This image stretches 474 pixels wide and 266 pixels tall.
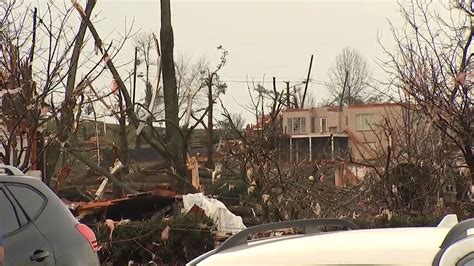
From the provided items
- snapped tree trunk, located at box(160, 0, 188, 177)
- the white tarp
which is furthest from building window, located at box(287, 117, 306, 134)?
the white tarp

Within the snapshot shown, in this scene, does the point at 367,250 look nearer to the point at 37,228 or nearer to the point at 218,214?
the point at 37,228

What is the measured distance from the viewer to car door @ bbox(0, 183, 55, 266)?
6004 millimetres

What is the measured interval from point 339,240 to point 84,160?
11.8 metres

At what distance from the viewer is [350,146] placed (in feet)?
51.7

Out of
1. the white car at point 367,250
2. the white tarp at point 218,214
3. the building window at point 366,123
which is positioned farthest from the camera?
the building window at point 366,123

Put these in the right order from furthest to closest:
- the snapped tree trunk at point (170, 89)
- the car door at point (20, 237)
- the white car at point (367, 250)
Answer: the snapped tree trunk at point (170, 89) < the car door at point (20, 237) < the white car at point (367, 250)

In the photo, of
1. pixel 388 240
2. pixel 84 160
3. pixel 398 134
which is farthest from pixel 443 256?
pixel 84 160

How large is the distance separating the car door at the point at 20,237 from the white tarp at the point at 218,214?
198 inches

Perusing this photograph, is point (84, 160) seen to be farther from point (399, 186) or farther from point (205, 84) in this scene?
point (399, 186)

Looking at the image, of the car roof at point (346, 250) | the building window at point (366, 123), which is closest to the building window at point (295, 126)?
the building window at point (366, 123)

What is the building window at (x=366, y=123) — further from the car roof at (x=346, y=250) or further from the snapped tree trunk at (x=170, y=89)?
the car roof at (x=346, y=250)

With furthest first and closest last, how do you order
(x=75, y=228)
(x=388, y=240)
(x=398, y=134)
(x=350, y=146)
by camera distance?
(x=350, y=146) → (x=398, y=134) → (x=75, y=228) → (x=388, y=240)

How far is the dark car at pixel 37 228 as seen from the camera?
6.09m

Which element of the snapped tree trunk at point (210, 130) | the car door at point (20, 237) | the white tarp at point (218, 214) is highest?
the snapped tree trunk at point (210, 130)
